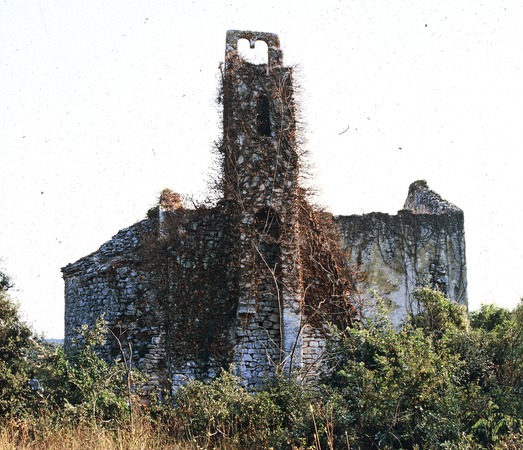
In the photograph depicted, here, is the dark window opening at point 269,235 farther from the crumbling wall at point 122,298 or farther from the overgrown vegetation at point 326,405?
the overgrown vegetation at point 326,405

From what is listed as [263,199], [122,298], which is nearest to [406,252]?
[263,199]

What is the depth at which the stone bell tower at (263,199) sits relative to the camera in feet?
51.0

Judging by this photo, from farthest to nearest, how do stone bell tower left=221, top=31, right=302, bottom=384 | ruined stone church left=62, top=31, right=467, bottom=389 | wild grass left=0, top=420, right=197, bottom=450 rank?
ruined stone church left=62, top=31, right=467, bottom=389, stone bell tower left=221, top=31, right=302, bottom=384, wild grass left=0, top=420, right=197, bottom=450

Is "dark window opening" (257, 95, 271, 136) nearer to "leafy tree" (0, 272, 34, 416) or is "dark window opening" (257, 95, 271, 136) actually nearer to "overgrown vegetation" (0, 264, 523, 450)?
"overgrown vegetation" (0, 264, 523, 450)

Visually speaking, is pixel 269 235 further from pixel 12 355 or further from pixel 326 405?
pixel 12 355

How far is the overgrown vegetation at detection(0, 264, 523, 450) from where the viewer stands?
1033 centimetres

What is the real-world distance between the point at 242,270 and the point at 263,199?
68.9 inches

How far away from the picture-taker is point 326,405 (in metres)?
10.9

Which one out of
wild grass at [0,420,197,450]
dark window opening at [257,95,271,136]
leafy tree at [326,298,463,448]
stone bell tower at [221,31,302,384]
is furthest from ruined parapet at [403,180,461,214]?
wild grass at [0,420,197,450]

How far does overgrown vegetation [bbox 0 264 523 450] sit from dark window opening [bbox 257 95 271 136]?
235 inches

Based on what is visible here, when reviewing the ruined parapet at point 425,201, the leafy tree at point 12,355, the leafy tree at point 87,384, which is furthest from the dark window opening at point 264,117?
the leafy tree at point 12,355

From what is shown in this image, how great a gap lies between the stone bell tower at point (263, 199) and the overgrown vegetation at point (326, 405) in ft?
6.93

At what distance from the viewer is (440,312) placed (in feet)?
54.6

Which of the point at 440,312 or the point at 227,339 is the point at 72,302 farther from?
the point at 440,312
